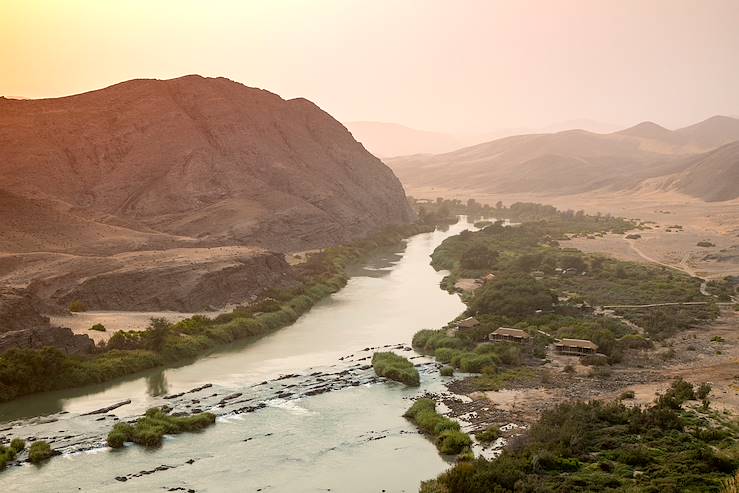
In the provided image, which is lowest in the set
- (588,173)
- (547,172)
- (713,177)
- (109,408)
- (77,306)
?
(109,408)

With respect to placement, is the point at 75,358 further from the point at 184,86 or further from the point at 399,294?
the point at 184,86

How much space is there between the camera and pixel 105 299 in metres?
43.2

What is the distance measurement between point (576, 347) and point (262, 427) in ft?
52.9

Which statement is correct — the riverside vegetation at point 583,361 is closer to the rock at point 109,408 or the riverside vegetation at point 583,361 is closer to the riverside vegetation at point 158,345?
the riverside vegetation at point 158,345

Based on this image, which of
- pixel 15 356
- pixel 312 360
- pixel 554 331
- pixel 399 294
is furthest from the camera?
pixel 399 294

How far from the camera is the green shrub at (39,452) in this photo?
23.1 metres

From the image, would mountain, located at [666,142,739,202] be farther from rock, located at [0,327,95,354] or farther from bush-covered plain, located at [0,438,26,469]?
bush-covered plain, located at [0,438,26,469]

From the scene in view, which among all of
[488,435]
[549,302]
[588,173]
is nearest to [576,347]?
[549,302]

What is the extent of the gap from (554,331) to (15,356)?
82.8ft

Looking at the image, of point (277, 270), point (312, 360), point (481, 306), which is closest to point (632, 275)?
point (481, 306)

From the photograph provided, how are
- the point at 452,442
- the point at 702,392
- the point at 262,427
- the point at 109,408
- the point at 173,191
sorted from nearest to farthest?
1. the point at 452,442
2. the point at 262,427
3. the point at 702,392
4. the point at 109,408
5. the point at 173,191

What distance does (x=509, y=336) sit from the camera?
36844 mm

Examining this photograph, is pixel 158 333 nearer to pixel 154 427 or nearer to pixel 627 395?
pixel 154 427

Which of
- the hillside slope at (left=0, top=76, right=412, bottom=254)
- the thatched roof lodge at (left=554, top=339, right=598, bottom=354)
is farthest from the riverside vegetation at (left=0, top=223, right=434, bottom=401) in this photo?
the thatched roof lodge at (left=554, top=339, right=598, bottom=354)
